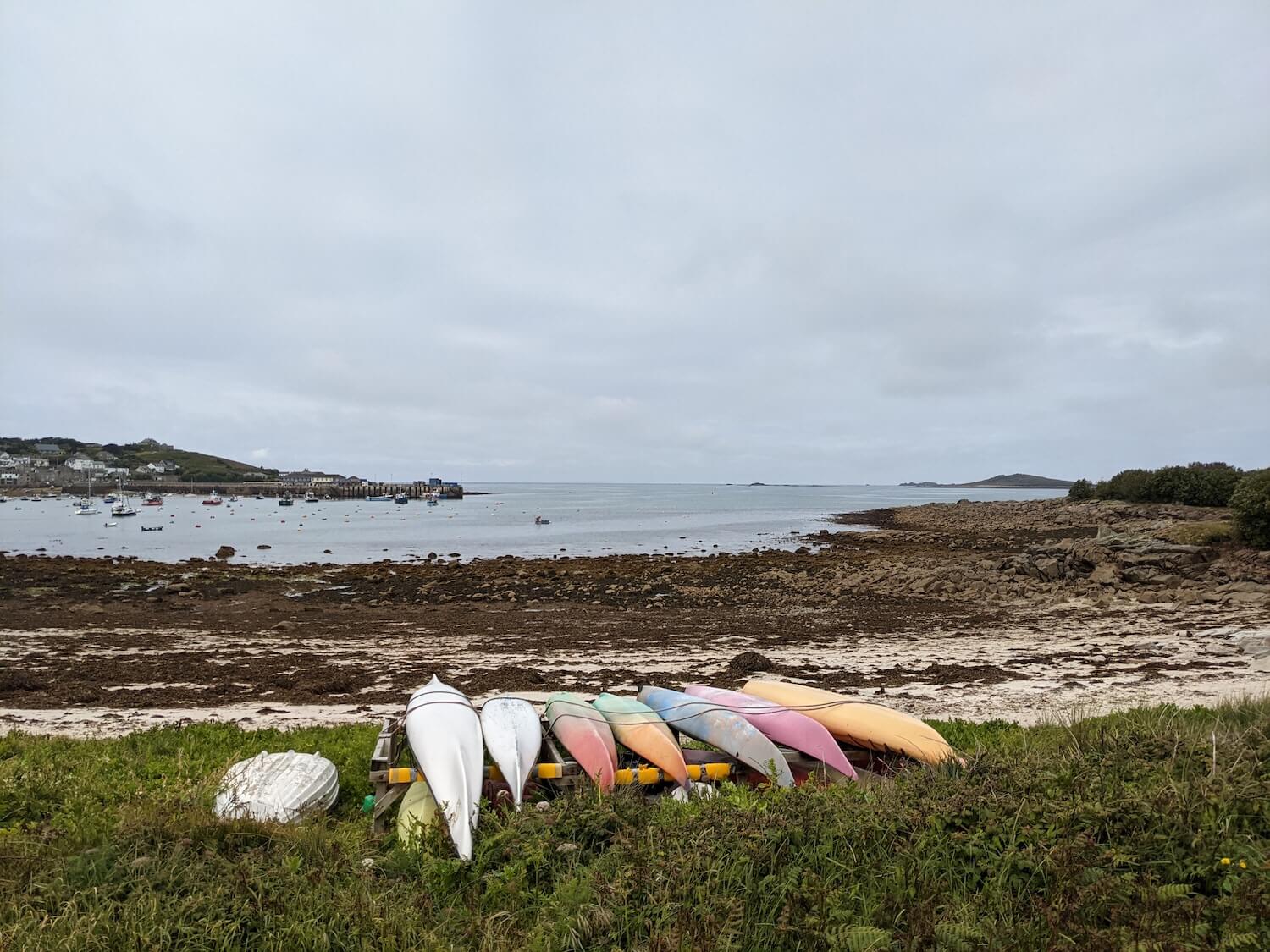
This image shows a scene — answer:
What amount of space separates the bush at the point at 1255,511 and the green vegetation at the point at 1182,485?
23946 mm

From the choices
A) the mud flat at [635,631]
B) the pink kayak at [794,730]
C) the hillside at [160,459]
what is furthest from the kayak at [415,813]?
the hillside at [160,459]

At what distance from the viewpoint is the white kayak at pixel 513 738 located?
17.6 ft

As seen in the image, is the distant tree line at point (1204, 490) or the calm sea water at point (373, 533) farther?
the calm sea water at point (373, 533)

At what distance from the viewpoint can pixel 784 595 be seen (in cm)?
2439

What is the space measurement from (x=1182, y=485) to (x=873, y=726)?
60.4 m

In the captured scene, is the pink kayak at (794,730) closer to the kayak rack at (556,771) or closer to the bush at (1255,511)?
the kayak rack at (556,771)

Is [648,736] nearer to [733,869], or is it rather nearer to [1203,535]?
[733,869]

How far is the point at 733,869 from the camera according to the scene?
3.61 metres

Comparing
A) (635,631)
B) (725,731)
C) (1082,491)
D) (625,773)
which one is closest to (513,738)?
(625,773)

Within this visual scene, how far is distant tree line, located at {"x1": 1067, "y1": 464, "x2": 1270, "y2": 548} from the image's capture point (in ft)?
74.4

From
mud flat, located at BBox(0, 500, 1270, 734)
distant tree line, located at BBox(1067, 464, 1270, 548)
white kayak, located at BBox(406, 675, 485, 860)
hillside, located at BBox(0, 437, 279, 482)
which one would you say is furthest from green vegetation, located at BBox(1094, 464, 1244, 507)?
hillside, located at BBox(0, 437, 279, 482)

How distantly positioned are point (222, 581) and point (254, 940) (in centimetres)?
3005

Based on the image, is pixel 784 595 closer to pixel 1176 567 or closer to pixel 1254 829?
pixel 1176 567

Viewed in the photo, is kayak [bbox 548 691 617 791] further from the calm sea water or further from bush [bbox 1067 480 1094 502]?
bush [bbox 1067 480 1094 502]
